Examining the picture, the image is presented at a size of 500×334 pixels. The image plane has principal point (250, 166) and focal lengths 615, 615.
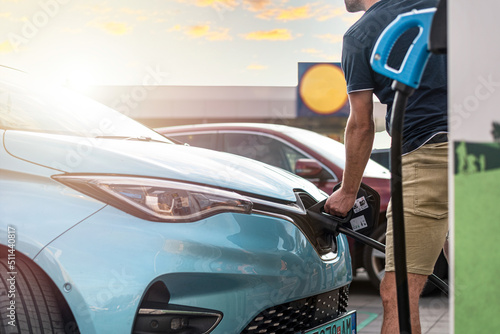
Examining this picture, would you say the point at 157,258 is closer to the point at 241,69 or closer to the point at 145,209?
the point at 145,209

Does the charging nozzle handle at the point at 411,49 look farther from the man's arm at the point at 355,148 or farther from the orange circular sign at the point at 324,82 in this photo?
the orange circular sign at the point at 324,82

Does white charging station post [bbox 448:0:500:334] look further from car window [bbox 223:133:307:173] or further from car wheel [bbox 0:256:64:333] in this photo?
car window [bbox 223:133:307:173]

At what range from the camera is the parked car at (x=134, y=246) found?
1.88 m

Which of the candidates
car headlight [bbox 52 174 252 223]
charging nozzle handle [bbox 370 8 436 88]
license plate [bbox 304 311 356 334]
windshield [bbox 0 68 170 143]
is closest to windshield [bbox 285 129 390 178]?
windshield [bbox 0 68 170 143]

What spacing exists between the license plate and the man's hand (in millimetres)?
430

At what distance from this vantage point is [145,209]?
1955 millimetres

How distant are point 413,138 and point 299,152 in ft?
10.5

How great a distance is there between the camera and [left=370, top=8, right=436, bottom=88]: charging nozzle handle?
4.84 ft

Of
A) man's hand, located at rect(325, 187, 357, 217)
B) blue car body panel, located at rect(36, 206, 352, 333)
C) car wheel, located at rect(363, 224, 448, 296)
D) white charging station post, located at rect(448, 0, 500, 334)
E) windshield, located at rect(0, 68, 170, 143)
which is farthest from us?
car wheel, located at rect(363, 224, 448, 296)

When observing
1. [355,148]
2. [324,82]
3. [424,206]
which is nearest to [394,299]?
[424,206]

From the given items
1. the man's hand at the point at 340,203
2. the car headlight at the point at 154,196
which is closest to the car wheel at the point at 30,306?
the car headlight at the point at 154,196

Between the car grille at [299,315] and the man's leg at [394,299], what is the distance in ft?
0.74

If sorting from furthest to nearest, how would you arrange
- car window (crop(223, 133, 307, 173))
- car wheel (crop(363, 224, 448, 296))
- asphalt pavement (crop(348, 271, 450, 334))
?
car window (crop(223, 133, 307, 173)) < car wheel (crop(363, 224, 448, 296)) < asphalt pavement (crop(348, 271, 450, 334))

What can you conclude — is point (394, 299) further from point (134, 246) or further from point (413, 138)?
point (134, 246)
